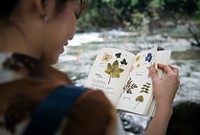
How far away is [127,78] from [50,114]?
62 centimetres

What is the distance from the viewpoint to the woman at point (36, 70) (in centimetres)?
39

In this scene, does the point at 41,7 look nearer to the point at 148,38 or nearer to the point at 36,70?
the point at 36,70

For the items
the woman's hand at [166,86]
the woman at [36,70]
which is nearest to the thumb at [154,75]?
the woman's hand at [166,86]

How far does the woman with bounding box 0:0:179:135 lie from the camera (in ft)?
1.28

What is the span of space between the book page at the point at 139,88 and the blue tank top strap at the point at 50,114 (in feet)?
1.63

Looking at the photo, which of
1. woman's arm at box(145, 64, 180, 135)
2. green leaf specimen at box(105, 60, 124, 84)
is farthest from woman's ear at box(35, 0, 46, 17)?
green leaf specimen at box(105, 60, 124, 84)

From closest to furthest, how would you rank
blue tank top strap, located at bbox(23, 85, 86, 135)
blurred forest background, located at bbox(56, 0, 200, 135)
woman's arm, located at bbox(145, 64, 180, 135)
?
blue tank top strap, located at bbox(23, 85, 86, 135)
woman's arm, located at bbox(145, 64, 180, 135)
blurred forest background, located at bbox(56, 0, 200, 135)

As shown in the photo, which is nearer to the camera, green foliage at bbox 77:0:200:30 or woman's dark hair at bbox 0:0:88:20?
woman's dark hair at bbox 0:0:88:20

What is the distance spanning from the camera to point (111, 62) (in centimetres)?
102

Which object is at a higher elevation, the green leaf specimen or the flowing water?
the green leaf specimen

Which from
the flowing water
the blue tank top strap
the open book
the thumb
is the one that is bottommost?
the flowing water

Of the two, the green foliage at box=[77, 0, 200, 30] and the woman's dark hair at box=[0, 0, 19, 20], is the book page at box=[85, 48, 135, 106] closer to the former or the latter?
the green foliage at box=[77, 0, 200, 30]

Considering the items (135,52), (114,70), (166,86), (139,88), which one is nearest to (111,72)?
(114,70)

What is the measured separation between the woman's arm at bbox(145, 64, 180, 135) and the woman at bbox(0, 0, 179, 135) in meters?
0.39
